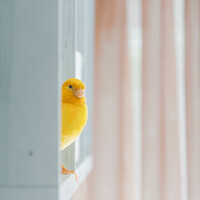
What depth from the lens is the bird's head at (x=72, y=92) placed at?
63cm

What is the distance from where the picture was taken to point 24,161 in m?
0.47

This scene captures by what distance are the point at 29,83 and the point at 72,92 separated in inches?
6.5

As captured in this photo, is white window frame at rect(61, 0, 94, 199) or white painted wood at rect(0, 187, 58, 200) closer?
white painted wood at rect(0, 187, 58, 200)

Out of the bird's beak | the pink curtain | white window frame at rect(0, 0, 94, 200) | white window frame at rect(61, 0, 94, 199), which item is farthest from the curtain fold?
white window frame at rect(0, 0, 94, 200)

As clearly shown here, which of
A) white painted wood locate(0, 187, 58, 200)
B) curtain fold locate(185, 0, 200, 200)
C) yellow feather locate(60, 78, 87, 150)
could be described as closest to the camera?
white painted wood locate(0, 187, 58, 200)

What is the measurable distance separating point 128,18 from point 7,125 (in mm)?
1099

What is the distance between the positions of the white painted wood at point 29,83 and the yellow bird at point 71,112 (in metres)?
0.09

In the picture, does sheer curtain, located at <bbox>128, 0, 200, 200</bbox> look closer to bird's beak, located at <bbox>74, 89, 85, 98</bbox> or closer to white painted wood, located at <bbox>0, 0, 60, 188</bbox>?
bird's beak, located at <bbox>74, 89, 85, 98</bbox>

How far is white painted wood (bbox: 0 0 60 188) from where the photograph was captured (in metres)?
0.47

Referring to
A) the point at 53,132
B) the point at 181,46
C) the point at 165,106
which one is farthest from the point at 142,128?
the point at 53,132

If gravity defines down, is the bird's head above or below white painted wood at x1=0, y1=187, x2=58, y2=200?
above

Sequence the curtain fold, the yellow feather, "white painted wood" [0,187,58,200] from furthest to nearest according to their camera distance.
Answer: the curtain fold, the yellow feather, "white painted wood" [0,187,58,200]

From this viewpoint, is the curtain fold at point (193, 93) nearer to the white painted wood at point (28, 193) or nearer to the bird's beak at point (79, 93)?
the bird's beak at point (79, 93)

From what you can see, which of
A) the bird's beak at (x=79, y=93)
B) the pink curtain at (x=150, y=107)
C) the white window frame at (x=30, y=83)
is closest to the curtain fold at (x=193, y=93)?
the pink curtain at (x=150, y=107)
